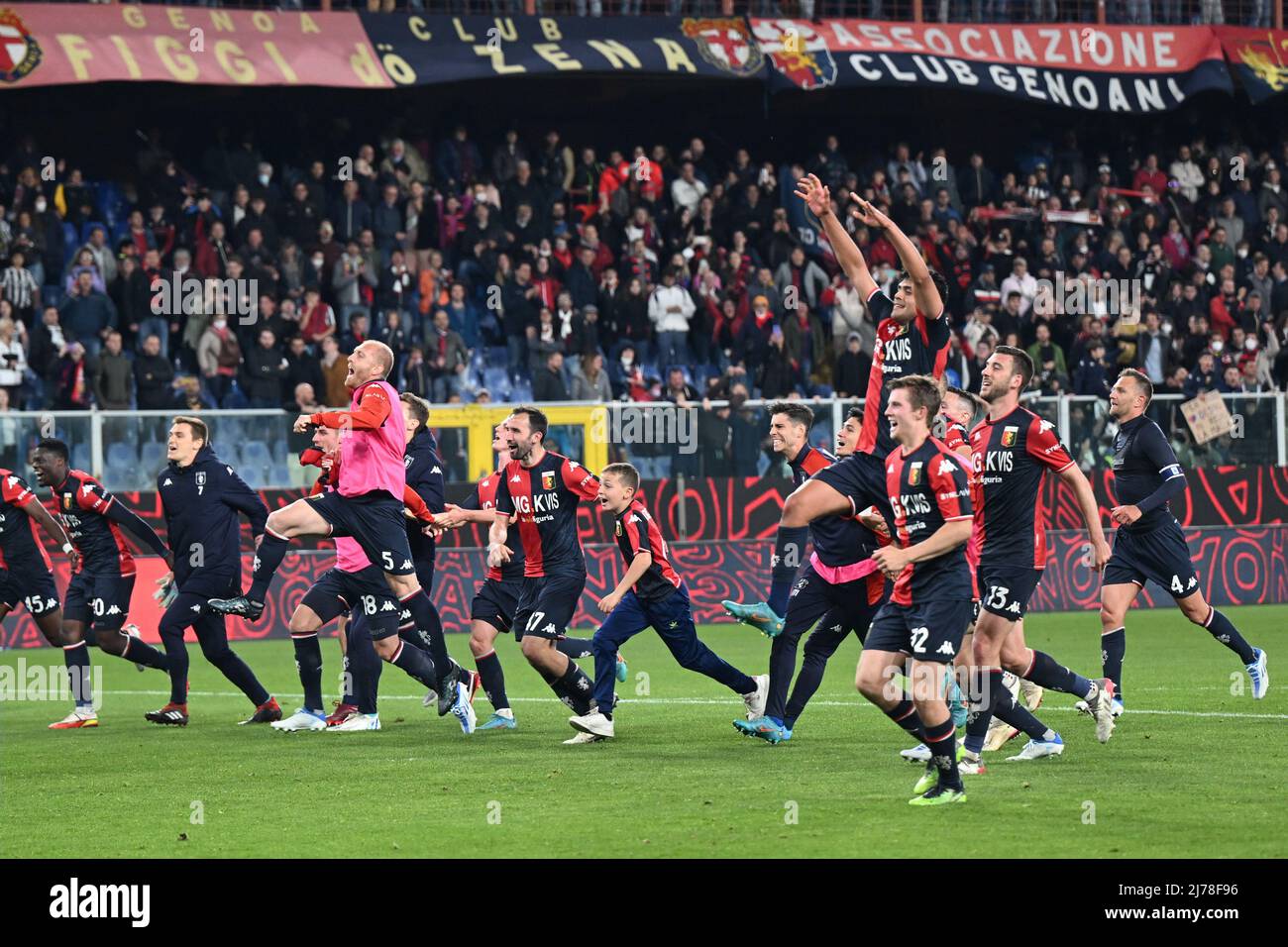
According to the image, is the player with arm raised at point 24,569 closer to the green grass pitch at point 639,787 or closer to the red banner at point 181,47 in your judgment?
the green grass pitch at point 639,787

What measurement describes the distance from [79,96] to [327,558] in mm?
11316

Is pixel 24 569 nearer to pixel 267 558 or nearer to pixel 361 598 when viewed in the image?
pixel 267 558

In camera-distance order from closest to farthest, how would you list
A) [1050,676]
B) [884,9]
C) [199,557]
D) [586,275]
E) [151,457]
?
1. [1050,676]
2. [199,557]
3. [151,457]
4. [586,275]
5. [884,9]

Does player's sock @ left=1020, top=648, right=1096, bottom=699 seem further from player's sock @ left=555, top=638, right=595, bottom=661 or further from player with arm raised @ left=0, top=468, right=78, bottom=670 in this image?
player with arm raised @ left=0, top=468, right=78, bottom=670

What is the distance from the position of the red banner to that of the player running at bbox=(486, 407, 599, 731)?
50.1ft

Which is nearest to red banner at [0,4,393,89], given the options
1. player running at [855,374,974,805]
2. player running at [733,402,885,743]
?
player running at [733,402,885,743]

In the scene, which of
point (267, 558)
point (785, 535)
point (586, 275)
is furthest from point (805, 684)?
point (586, 275)

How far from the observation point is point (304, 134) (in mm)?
30109

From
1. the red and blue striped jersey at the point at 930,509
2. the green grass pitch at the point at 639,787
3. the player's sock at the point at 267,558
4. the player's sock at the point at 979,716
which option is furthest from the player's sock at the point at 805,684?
the player's sock at the point at 267,558

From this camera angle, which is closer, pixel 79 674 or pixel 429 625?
pixel 429 625

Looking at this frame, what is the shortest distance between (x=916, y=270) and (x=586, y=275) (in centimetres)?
1658

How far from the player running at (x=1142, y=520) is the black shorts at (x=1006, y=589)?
A: 2463 mm

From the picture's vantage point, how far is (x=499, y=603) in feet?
43.7
